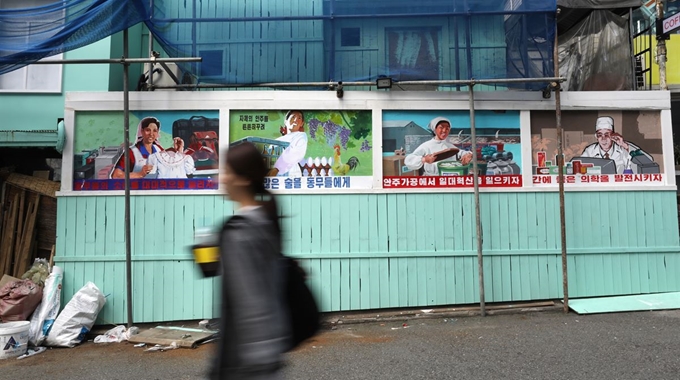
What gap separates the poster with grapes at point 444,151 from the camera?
6.32 m

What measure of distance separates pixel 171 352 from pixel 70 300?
1702mm

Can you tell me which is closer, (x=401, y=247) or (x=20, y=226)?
(x=401, y=247)

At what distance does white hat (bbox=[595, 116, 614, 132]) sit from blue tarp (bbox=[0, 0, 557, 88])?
109 cm

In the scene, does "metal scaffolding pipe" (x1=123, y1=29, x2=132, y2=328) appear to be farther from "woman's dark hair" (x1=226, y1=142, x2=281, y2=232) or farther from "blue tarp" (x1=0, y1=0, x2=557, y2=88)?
"woman's dark hair" (x1=226, y1=142, x2=281, y2=232)

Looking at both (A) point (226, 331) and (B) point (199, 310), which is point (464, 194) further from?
(A) point (226, 331)

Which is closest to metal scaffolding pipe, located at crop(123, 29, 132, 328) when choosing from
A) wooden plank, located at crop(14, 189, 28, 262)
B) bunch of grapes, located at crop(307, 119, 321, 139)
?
wooden plank, located at crop(14, 189, 28, 262)

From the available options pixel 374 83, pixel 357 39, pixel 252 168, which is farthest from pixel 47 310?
pixel 357 39

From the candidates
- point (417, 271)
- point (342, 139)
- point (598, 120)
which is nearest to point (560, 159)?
point (598, 120)

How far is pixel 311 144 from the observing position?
6.29 m

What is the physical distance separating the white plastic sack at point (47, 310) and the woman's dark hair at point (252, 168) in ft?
15.7

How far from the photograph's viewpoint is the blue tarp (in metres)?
6.21

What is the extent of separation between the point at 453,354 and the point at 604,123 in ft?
13.6

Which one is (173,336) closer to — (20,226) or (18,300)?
(18,300)

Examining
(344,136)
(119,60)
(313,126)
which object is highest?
(119,60)
